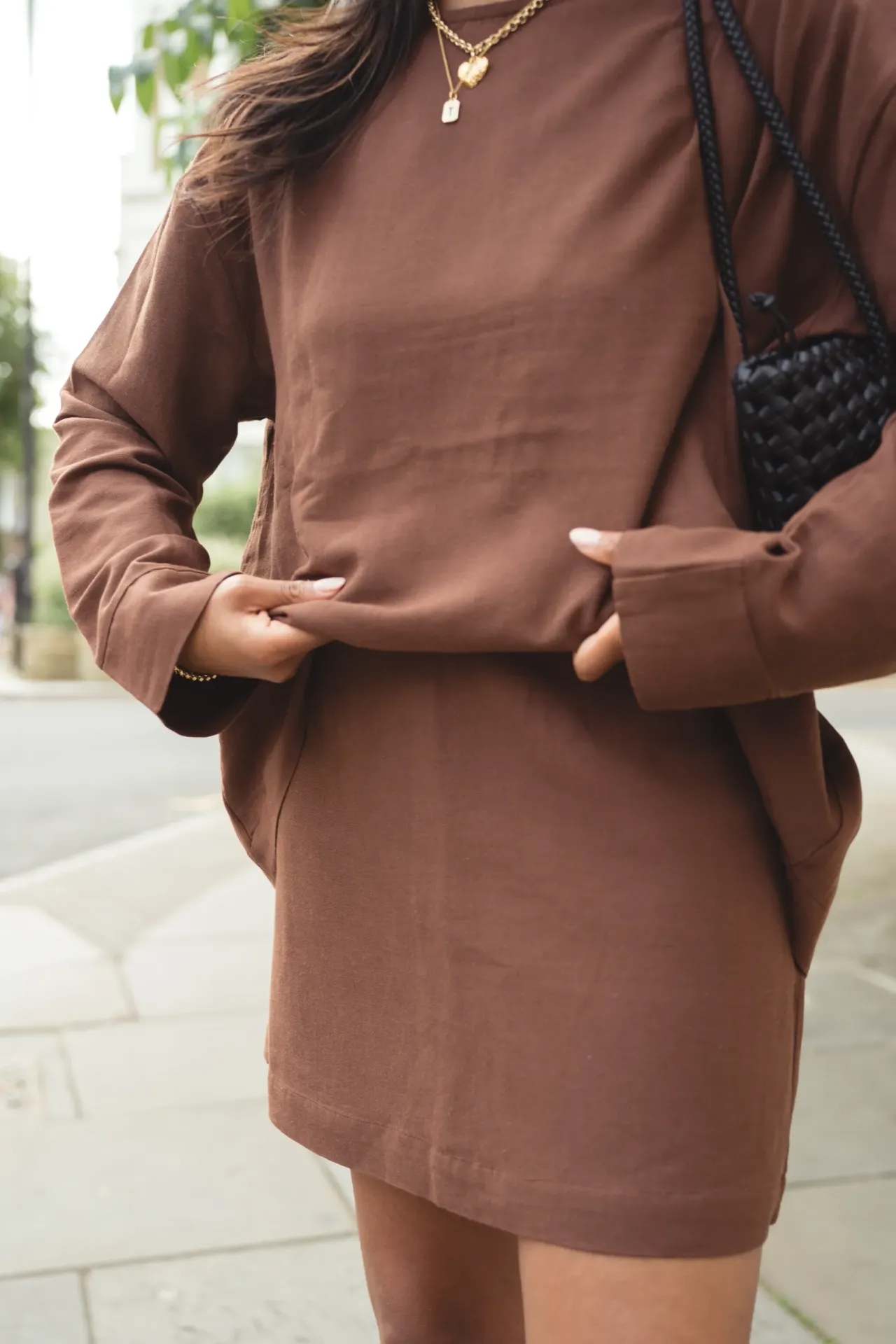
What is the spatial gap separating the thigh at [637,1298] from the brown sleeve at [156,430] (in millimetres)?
604

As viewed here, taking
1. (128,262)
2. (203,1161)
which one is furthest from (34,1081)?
(128,262)

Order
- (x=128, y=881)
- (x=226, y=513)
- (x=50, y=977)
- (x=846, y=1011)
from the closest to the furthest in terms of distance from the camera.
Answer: (x=846, y=1011) → (x=50, y=977) → (x=128, y=881) → (x=226, y=513)

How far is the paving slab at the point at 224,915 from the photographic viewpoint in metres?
5.40

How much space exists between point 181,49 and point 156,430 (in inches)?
91.7

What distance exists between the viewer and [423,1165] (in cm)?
126

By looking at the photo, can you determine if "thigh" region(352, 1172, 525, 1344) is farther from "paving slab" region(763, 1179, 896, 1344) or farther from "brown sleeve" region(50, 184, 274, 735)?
"paving slab" region(763, 1179, 896, 1344)

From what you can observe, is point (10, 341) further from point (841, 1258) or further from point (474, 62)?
point (474, 62)

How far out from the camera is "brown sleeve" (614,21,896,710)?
106 cm

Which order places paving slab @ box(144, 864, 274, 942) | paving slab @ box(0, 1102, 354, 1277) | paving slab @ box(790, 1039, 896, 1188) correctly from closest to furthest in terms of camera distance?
paving slab @ box(0, 1102, 354, 1277)
paving slab @ box(790, 1039, 896, 1188)
paving slab @ box(144, 864, 274, 942)

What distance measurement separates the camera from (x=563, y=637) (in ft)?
3.81

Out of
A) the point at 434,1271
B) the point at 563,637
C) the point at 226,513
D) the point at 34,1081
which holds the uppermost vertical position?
the point at 563,637

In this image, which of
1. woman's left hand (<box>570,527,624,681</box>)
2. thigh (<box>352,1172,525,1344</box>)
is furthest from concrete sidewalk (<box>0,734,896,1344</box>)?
woman's left hand (<box>570,527,624,681</box>)

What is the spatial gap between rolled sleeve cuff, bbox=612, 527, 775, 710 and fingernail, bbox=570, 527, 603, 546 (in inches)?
1.1

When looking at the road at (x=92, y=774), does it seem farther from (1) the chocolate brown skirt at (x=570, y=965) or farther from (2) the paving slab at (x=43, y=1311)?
(1) the chocolate brown skirt at (x=570, y=965)
